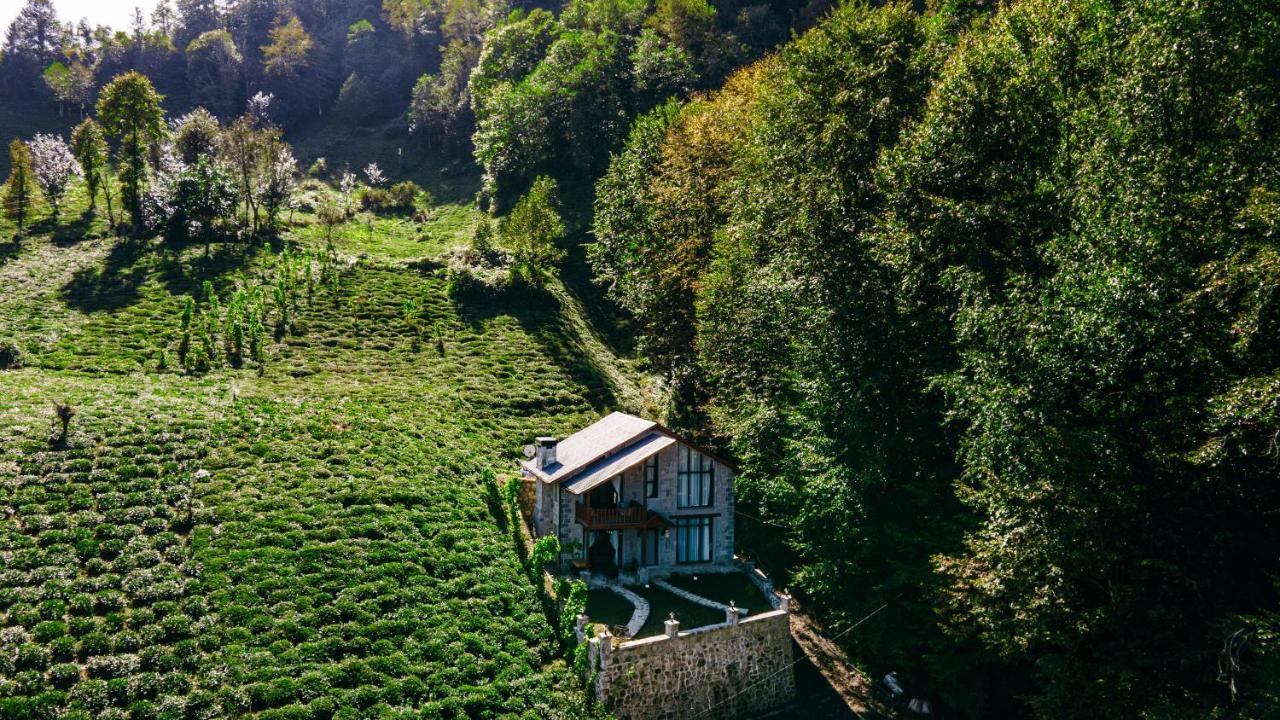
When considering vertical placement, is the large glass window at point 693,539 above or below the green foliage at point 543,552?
below

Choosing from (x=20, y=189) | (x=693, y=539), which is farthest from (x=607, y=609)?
(x=20, y=189)

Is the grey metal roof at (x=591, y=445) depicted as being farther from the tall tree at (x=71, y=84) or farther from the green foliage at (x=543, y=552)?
the tall tree at (x=71, y=84)

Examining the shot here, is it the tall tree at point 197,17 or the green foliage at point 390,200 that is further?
the tall tree at point 197,17

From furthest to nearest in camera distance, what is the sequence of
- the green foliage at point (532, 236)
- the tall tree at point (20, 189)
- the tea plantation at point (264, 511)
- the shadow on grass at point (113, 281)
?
the green foliage at point (532, 236) → the tall tree at point (20, 189) → the shadow on grass at point (113, 281) → the tea plantation at point (264, 511)

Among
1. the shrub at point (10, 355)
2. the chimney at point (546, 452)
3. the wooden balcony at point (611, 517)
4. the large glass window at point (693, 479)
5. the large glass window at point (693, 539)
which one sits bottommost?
the large glass window at point (693, 539)

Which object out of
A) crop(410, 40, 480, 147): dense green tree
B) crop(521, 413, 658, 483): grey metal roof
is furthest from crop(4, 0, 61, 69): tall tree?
crop(521, 413, 658, 483): grey metal roof

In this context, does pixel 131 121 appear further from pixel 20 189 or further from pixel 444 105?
pixel 444 105

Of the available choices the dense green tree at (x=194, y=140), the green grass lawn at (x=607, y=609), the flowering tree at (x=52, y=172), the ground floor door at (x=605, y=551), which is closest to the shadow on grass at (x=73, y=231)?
the flowering tree at (x=52, y=172)

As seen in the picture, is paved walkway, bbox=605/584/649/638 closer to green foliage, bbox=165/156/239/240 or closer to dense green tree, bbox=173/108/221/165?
green foliage, bbox=165/156/239/240
